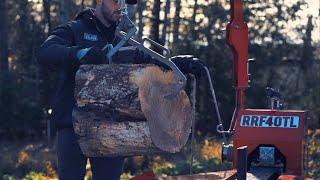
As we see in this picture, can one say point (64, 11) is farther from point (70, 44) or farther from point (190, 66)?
point (70, 44)

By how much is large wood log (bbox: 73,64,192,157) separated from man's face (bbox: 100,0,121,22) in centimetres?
44

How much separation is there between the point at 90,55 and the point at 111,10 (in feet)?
1.60

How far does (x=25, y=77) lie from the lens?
66.9 ft

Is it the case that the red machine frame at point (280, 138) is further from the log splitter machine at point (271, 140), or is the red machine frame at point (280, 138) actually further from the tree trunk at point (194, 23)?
the tree trunk at point (194, 23)

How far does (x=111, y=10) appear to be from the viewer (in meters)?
4.45

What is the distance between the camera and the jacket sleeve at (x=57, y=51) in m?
4.16

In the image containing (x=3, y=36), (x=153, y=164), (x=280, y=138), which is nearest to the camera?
(x=280, y=138)

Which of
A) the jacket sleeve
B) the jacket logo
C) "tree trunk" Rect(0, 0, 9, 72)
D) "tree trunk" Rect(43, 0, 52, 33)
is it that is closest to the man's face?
the jacket logo

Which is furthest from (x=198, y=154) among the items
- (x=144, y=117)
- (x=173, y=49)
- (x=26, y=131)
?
(x=144, y=117)

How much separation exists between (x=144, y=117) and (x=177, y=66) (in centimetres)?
71

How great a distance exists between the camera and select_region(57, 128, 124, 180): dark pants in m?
4.46

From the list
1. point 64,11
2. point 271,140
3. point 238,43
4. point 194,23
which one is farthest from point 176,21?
point 271,140

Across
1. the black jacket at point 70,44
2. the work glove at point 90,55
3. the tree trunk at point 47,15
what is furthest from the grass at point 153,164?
the tree trunk at point 47,15

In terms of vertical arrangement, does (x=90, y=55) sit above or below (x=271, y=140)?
above
